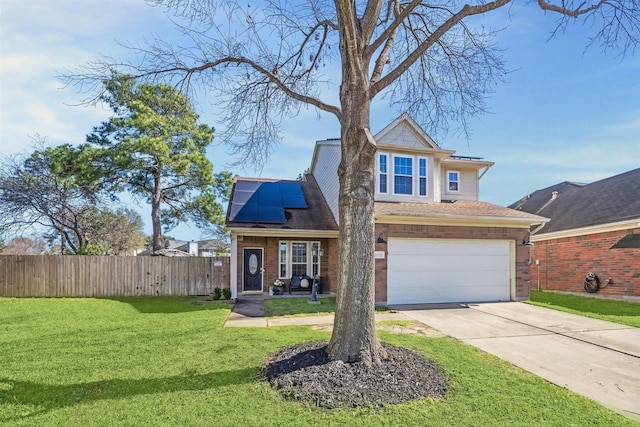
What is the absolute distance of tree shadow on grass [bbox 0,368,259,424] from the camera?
13.0 ft

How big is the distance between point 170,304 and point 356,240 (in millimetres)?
8525

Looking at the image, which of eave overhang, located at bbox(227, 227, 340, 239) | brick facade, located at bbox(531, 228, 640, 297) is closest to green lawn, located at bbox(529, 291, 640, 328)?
brick facade, located at bbox(531, 228, 640, 297)

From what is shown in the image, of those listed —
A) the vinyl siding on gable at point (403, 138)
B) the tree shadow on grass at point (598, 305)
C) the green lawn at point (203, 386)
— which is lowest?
the tree shadow on grass at point (598, 305)

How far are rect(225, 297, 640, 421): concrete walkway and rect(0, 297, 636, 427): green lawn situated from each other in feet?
1.61

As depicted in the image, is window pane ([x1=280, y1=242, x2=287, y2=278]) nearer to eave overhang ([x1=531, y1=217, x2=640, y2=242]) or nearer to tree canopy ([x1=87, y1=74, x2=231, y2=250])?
tree canopy ([x1=87, y1=74, x2=231, y2=250])

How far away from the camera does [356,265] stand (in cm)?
501

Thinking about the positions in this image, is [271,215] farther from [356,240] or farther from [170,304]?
[356,240]

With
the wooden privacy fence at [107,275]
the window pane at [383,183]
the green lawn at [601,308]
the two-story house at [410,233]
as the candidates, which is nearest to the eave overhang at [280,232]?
the two-story house at [410,233]

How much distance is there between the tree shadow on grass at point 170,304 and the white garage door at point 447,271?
5.40 meters

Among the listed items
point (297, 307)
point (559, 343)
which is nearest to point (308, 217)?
point (297, 307)

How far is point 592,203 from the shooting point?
14930mm

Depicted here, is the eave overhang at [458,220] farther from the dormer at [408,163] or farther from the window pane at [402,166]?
the window pane at [402,166]

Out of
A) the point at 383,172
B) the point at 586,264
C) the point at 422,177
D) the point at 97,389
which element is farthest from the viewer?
the point at 586,264

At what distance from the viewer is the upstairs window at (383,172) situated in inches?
473
